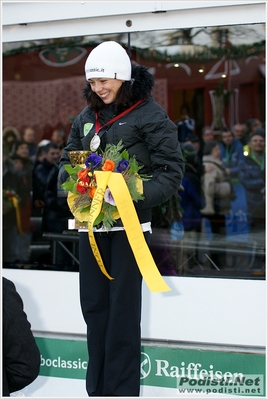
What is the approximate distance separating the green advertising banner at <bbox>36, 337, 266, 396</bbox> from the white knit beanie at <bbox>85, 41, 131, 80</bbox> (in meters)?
1.44

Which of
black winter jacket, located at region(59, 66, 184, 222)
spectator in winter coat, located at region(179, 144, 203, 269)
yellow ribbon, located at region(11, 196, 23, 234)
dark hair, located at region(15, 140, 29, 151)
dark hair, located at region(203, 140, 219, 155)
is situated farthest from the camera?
dark hair, located at region(203, 140, 219, 155)

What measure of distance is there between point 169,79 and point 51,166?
6.67ft

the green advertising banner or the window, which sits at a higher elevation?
the window

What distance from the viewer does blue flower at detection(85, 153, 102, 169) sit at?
90.7 inches

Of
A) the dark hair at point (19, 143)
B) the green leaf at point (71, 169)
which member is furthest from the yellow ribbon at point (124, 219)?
the dark hair at point (19, 143)

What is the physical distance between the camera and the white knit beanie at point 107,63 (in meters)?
2.37

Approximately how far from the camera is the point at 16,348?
5.69 feet

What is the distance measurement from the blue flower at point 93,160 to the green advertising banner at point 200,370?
1.22 metres

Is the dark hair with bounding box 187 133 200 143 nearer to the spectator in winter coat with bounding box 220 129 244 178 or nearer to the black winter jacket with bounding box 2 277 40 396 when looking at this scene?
the spectator in winter coat with bounding box 220 129 244 178

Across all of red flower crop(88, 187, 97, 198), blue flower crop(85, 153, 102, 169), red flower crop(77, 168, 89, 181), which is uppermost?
blue flower crop(85, 153, 102, 169)

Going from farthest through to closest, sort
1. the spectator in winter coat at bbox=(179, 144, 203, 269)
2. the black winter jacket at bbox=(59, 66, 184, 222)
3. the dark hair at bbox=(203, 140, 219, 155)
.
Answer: the dark hair at bbox=(203, 140, 219, 155) → the spectator in winter coat at bbox=(179, 144, 203, 269) → the black winter jacket at bbox=(59, 66, 184, 222)

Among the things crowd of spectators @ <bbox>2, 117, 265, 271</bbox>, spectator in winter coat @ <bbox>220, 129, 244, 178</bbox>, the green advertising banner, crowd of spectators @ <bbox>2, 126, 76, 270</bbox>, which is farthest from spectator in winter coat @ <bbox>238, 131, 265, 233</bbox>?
the green advertising banner

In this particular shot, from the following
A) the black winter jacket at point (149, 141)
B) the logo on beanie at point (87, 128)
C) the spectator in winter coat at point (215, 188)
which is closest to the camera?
the black winter jacket at point (149, 141)

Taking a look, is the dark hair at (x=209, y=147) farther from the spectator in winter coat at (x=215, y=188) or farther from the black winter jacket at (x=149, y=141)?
the black winter jacket at (x=149, y=141)
